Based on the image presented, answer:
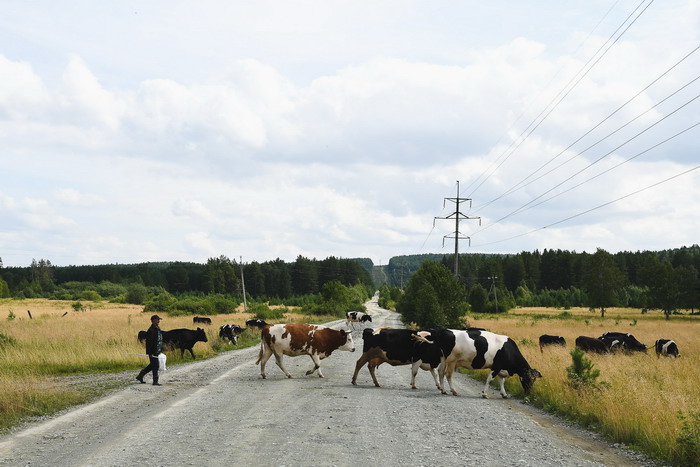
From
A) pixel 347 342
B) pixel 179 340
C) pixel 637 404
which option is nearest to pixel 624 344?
pixel 347 342

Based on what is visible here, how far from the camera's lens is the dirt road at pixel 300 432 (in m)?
8.38

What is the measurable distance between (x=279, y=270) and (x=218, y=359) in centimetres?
16326

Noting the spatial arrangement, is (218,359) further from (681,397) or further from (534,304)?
(534,304)

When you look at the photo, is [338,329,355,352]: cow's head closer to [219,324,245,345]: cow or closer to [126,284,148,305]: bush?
[219,324,245,345]: cow

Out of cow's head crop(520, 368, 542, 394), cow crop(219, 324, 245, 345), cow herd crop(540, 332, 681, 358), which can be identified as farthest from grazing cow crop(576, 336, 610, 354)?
cow crop(219, 324, 245, 345)

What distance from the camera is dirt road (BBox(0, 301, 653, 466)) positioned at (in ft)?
27.5

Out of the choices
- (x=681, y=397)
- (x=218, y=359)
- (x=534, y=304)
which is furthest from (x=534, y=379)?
(x=534, y=304)

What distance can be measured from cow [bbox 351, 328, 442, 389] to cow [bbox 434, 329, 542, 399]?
0.80m

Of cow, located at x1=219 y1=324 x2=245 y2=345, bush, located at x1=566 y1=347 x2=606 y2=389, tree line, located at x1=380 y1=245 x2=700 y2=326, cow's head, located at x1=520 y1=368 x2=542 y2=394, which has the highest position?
tree line, located at x1=380 y1=245 x2=700 y2=326

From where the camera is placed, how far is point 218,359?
25.4 metres

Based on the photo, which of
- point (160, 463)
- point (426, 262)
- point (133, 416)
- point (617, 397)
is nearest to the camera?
point (160, 463)

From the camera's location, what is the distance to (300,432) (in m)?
9.87

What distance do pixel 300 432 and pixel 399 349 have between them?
24.8ft

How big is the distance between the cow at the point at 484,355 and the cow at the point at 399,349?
799mm
